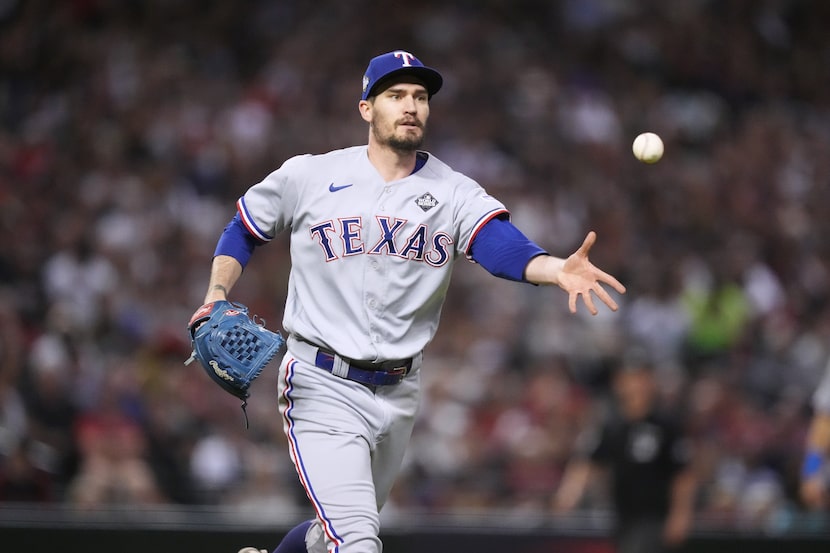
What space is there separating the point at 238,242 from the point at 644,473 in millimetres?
4318

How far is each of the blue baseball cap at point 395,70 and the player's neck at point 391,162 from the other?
0.23 meters

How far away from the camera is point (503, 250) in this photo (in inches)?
181

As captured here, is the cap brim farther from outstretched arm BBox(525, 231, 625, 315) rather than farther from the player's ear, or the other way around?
outstretched arm BBox(525, 231, 625, 315)

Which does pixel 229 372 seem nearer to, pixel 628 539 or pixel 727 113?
pixel 628 539

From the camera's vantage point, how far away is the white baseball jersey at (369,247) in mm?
4750

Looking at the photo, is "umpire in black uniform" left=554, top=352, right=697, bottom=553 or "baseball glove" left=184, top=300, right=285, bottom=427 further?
"umpire in black uniform" left=554, top=352, right=697, bottom=553

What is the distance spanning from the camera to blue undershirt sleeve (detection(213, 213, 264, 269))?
497cm

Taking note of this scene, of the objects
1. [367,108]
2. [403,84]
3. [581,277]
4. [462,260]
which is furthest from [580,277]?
[462,260]

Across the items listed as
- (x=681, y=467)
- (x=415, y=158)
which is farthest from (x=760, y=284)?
(x=415, y=158)

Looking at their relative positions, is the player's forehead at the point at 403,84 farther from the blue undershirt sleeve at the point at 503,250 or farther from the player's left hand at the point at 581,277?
the player's left hand at the point at 581,277

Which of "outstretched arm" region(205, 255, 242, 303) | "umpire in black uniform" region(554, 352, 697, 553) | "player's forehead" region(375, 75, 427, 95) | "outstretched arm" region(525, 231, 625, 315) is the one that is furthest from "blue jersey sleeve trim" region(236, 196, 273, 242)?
"umpire in black uniform" region(554, 352, 697, 553)

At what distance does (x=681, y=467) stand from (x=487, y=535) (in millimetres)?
1398

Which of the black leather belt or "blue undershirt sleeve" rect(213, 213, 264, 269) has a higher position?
"blue undershirt sleeve" rect(213, 213, 264, 269)

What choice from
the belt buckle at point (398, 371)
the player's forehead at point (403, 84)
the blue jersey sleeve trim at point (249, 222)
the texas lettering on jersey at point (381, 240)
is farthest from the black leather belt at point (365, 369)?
the player's forehead at point (403, 84)
